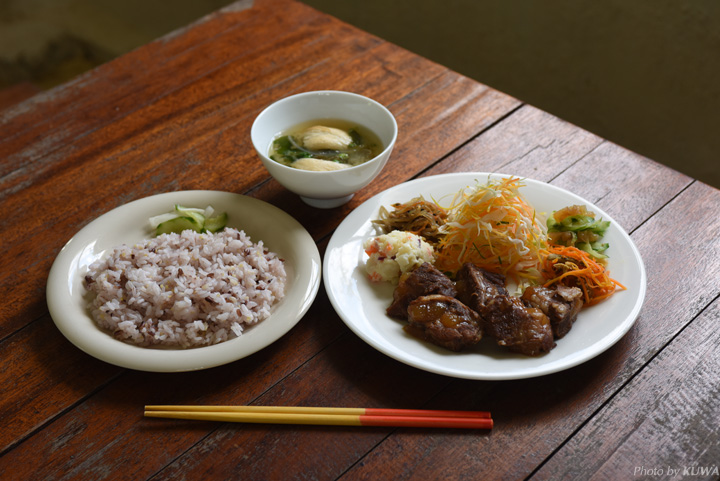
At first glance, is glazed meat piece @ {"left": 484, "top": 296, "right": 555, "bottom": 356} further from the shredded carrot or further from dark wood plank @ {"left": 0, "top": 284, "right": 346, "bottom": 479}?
dark wood plank @ {"left": 0, "top": 284, "right": 346, "bottom": 479}

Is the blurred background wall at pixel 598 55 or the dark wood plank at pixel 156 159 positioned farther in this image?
the blurred background wall at pixel 598 55

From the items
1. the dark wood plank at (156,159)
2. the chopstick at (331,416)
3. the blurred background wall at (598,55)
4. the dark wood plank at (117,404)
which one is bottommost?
the blurred background wall at (598,55)

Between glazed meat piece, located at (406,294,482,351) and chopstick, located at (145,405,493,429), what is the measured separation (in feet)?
0.58

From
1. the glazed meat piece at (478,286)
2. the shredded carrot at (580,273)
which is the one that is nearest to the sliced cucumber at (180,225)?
the glazed meat piece at (478,286)

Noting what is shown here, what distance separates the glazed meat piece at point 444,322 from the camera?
5.12ft

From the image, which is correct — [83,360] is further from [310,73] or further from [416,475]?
[310,73]

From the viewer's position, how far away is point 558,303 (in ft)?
5.27

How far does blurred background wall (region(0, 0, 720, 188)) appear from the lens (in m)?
3.63

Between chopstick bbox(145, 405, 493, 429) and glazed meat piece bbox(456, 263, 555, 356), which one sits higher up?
glazed meat piece bbox(456, 263, 555, 356)

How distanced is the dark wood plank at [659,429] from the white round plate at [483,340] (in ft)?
0.46

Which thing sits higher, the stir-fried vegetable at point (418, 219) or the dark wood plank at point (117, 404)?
the stir-fried vegetable at point (418, 219)

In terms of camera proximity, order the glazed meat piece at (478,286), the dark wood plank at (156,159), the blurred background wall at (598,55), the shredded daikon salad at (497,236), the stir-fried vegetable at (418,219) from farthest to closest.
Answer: the blurred background wall at (598,55), the dark wood plank at (156,159), the stir-fried vegetable at (418,219), the shredded daikon salad at (497,236), the glazed meat piece at (478,286)

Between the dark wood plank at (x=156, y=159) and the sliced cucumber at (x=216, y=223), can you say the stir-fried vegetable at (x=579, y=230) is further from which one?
the sliced cucumber at (x=216, y=223)

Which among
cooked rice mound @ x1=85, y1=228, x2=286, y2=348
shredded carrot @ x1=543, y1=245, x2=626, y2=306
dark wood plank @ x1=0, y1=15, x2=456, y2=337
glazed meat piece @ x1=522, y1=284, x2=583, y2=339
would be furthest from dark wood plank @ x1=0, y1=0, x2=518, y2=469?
shredded carrot @ x1=543, y1=245, x2=626, y2=306
